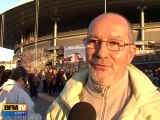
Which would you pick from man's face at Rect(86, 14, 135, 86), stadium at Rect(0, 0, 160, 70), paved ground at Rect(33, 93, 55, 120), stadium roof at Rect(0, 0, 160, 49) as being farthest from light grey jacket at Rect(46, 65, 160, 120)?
stadium roof at Rect(0, 0, 160, 49)

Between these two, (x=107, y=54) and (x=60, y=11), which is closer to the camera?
(x=107, y=54)

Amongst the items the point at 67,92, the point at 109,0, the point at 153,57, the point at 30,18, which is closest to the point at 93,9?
the point at 109,0

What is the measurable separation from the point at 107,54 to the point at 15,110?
2.88m

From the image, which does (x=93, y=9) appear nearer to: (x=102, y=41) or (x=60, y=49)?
(x=60, y=49)

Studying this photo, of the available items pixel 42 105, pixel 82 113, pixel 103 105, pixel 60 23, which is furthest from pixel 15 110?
pixel 60 23

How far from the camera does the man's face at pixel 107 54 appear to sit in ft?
7.25

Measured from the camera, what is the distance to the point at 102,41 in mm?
2225

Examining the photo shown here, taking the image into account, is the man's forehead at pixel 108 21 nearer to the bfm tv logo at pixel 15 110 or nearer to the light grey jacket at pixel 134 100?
the light grey jacket at pixel 134 100

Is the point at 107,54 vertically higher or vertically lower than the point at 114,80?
higher

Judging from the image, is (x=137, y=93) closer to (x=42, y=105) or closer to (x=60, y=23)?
(x=42, y=105)

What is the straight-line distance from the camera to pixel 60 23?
195 ft

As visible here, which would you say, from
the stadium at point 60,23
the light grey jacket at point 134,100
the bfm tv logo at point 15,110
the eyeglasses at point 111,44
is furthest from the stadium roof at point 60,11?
the eyeglasses at point 111,44

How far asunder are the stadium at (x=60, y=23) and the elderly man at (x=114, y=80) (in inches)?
1699

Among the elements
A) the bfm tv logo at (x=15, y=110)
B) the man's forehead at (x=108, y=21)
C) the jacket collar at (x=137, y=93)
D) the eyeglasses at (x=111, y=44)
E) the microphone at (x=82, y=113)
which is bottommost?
the bfm tv logo at (x=15, y=110)
